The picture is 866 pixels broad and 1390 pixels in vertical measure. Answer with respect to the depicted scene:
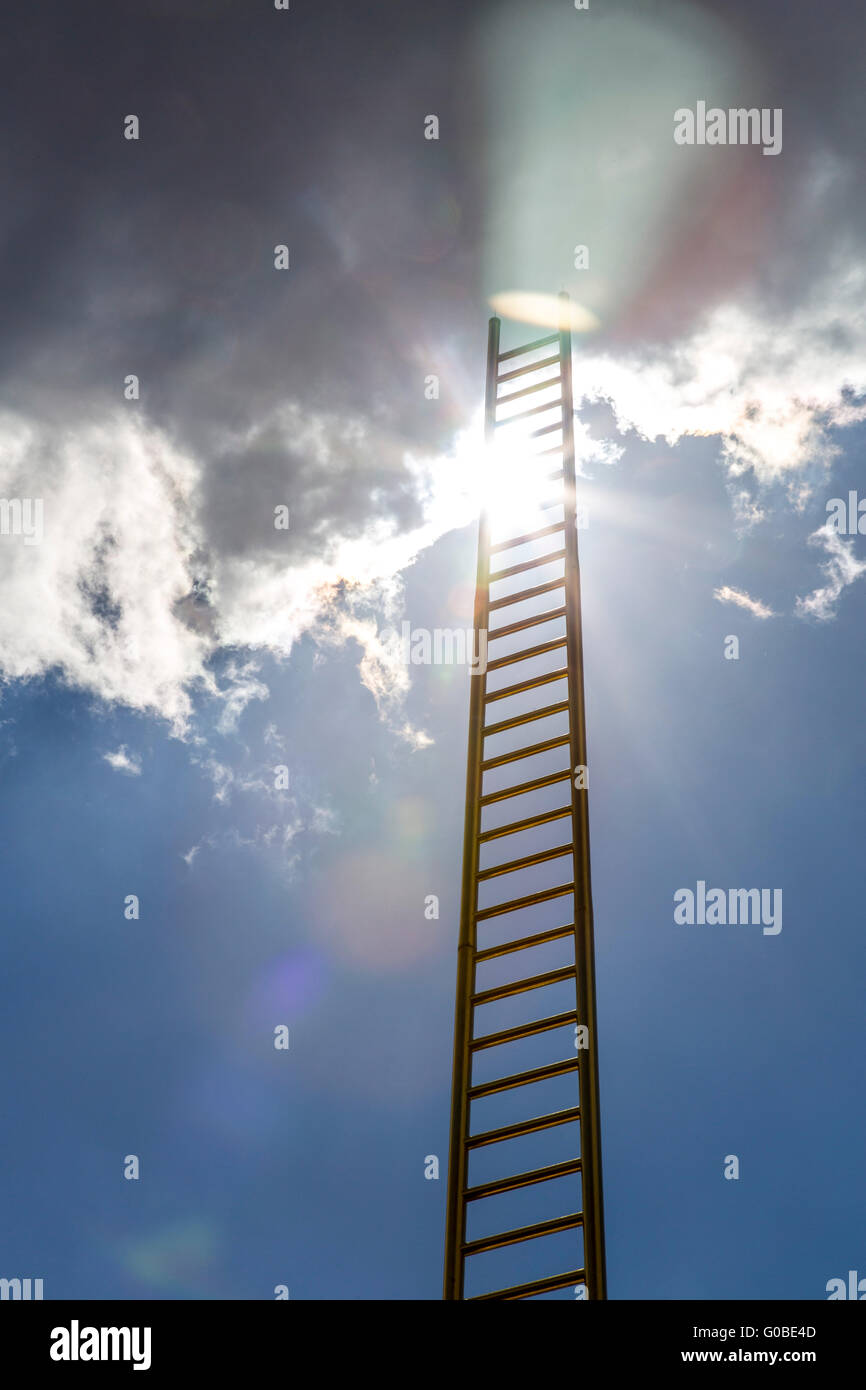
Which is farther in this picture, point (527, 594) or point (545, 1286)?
point (527, 594)

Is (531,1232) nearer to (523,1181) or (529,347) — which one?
(523,1181)

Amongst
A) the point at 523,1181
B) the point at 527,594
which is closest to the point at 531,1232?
the point at 523,1181

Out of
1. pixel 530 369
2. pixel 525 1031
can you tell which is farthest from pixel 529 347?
pixel 525 1031

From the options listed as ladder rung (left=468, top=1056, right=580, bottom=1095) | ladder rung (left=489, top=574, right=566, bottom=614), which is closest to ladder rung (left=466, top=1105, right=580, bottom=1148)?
ladder rung (left=468, top=1056, right=580, bottom=1095)

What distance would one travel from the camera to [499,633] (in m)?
9.18

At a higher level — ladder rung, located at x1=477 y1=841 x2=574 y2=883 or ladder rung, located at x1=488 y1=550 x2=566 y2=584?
ladder rung, located at x1=488 y1=550 x2=566 y2=584

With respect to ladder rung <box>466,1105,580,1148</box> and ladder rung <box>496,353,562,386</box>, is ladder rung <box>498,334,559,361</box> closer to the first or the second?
ladder rung <box>496,353,562,386</box>

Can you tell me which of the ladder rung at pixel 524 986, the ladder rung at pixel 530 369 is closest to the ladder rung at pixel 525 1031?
the ladder rung at pixel 524 986

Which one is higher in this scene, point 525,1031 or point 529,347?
point 529,347

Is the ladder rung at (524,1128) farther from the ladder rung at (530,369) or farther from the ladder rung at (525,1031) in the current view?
the ladder rung at (530,369)

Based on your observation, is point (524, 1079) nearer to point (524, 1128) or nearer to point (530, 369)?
point (524, 1128)

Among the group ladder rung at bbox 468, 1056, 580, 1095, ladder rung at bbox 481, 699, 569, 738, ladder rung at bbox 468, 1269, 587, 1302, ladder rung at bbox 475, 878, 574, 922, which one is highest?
ladder rung at bbox 481, 699, 569, 738
